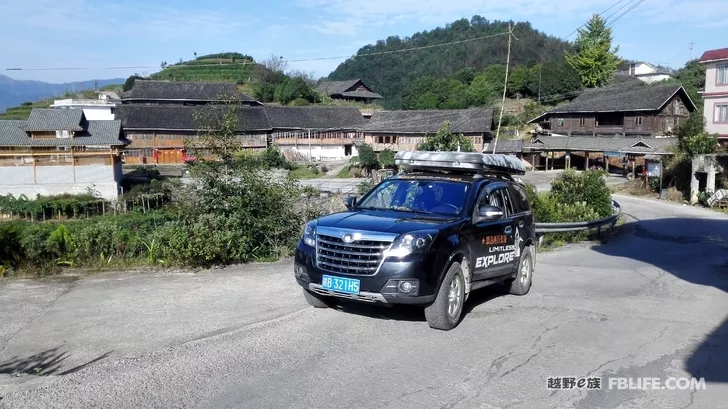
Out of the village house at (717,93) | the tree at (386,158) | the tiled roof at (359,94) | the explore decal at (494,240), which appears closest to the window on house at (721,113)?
the village house at (717,93)

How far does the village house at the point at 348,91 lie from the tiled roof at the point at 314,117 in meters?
22.2

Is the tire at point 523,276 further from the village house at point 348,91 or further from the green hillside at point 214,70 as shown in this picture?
the green hillside at point 214,70

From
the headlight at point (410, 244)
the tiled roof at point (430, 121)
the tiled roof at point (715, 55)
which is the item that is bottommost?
the headlight at point (410, 244)

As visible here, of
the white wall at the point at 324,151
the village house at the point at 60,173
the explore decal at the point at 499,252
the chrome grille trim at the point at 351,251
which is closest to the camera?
the chrome grille trim at the point at 351,251

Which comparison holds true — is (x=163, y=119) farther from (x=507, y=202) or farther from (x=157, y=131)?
(x=507, y=202)

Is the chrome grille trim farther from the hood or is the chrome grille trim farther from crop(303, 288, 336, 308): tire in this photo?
crop(303, 288, 336, 308): tire

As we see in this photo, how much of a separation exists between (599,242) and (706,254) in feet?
8.62

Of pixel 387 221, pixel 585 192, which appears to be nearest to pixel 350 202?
pixel 387 221

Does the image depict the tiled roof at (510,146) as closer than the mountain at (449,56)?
Yes

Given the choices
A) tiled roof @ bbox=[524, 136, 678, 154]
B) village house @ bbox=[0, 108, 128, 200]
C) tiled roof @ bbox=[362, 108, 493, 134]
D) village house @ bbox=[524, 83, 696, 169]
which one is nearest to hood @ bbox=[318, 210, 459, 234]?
village house @ bbox=[0, 108, 128, 200]

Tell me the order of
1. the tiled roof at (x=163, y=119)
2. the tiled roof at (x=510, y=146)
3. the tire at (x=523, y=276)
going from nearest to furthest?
the tire at (x=523, y=276)
the tiled roof at (x=510, y=146)
the tiled roof at (x=163, y=119)

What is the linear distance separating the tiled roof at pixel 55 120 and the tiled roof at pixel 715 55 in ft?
155

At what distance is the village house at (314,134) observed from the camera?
75.5 meters

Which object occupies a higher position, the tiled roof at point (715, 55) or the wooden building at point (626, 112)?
the tiled roof at point (715, 55)
